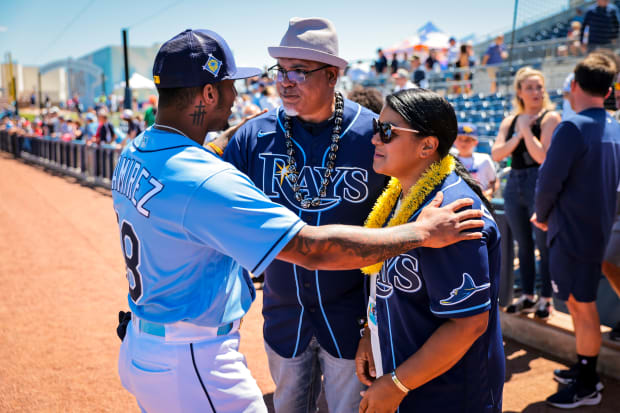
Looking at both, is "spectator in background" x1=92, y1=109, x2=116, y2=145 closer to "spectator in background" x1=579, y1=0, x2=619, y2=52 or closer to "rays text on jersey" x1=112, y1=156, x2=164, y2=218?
"spectator in background" x1=579, y1=0, x2=619, y2=52

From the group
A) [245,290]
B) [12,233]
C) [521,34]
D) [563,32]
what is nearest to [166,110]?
[245,290]

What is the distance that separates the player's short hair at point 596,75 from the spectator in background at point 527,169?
41.5 inches

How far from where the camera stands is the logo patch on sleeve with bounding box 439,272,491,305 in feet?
5.74

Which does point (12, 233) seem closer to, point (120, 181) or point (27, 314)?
point (27, 314)

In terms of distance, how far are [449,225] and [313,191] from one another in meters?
0.87

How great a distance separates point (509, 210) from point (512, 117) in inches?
36.3

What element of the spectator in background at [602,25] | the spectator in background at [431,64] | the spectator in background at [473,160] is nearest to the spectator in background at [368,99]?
the spectator in background at [473,160]

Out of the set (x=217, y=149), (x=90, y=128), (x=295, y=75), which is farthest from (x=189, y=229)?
(x=90, y=128)

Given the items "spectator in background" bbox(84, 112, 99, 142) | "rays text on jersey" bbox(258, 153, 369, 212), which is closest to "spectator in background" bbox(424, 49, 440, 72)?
"spectator in background" bbox(84, 112, 99, 142)

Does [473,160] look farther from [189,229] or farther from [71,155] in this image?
[71,155]

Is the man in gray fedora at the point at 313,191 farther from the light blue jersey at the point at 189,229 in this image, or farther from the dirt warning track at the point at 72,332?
the dirt warning track at the point at 72,332

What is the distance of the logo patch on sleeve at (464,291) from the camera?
175 cm

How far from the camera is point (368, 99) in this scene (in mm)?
4816

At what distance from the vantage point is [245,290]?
6.54ft
